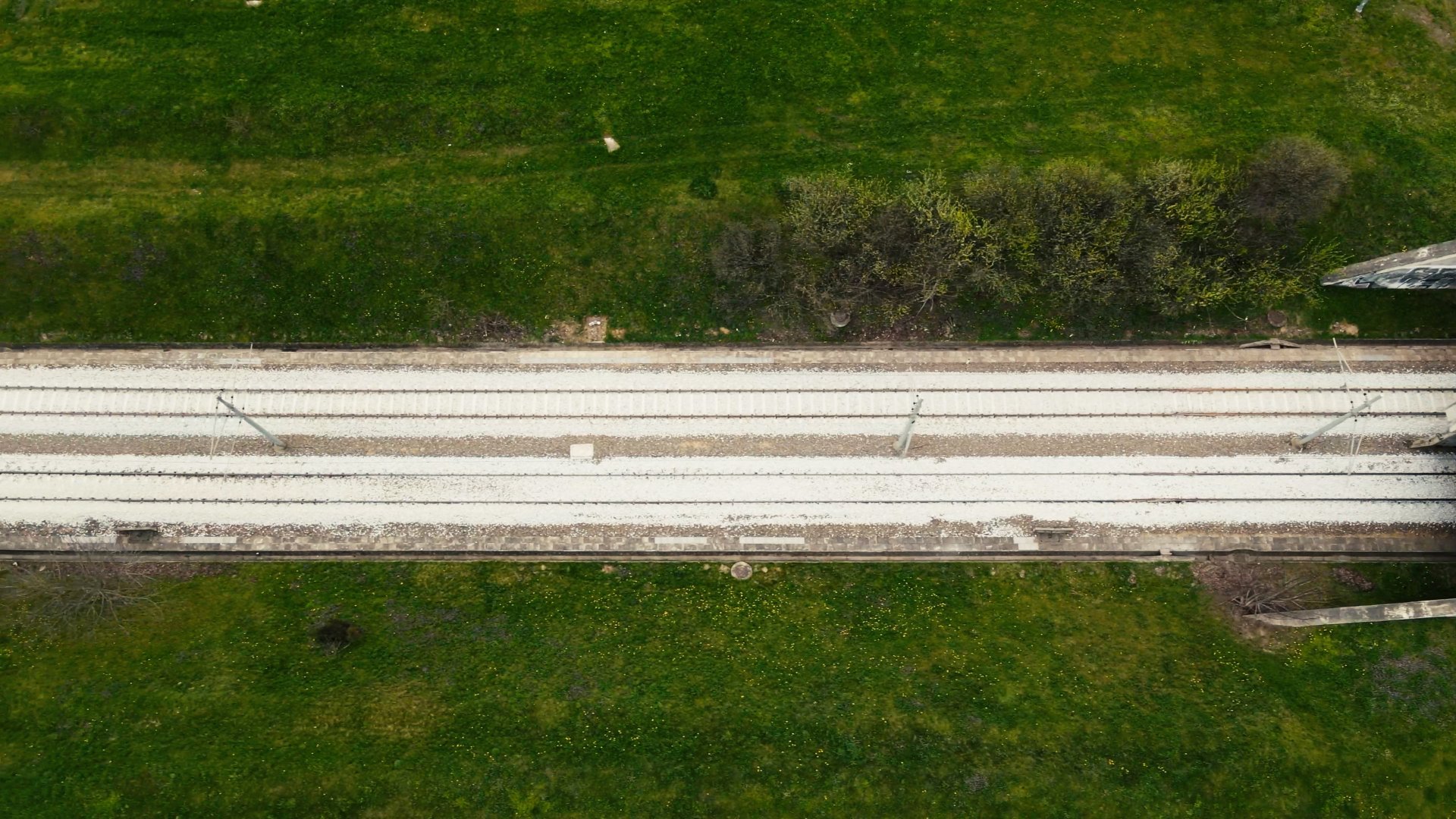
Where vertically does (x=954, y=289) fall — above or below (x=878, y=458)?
above

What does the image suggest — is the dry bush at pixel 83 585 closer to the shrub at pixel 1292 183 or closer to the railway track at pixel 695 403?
the railway track at pixel 695 403

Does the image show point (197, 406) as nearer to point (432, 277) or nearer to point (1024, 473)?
point (432, 277)

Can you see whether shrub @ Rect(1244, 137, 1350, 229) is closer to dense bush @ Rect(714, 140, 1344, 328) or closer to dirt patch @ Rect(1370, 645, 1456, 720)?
dense bush @ Rect(714, 140, 1344, 328)

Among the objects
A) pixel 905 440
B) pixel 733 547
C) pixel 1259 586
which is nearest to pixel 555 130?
pixel 733 547

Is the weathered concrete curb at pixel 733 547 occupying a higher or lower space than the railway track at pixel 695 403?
lower

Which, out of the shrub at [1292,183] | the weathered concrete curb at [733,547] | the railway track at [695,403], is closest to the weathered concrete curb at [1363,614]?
the weathered concrete curb at [733,547]

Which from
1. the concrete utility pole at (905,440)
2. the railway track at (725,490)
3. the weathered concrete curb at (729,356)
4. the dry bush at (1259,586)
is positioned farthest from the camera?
the weathered concrete curb at (729,356)

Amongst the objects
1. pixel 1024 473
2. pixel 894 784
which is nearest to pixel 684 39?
pixel 1024 473
